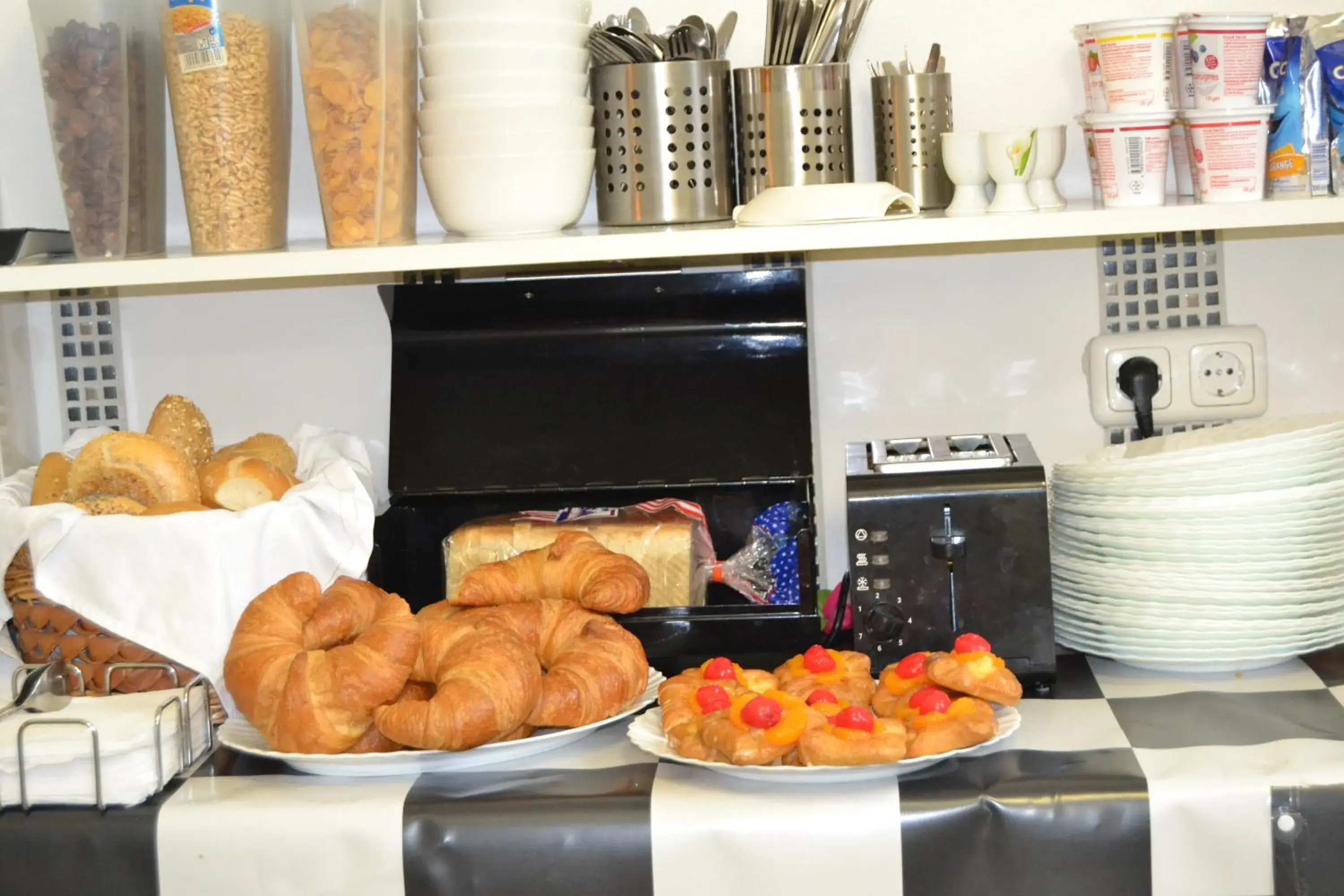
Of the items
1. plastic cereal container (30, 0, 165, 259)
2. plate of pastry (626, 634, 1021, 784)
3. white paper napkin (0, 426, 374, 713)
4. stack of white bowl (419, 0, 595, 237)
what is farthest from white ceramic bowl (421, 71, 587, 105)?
plate of pastry (626, 634, 1021, 784)

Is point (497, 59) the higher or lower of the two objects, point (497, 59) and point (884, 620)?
the higher

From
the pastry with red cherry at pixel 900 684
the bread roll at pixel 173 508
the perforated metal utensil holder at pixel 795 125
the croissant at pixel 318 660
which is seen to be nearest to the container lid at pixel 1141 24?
the perforated metal utensil holder at pixel 795 125

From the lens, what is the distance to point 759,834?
3.39 ft

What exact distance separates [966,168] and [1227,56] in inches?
9.4

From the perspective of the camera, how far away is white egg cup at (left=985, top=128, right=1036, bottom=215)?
4.23 ft

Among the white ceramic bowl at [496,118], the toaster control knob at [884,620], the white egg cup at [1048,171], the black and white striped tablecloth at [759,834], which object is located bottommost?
the black and white striped tablecloth at [759,834]

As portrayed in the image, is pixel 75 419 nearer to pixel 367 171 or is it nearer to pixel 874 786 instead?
pixel 367 171

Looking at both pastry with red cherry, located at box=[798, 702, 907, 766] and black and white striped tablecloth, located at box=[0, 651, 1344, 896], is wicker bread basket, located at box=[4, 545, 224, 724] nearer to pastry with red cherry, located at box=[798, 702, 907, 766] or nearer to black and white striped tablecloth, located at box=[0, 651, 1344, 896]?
black and white striped tablecloth, located at box=[0, 651, 1344, 896]

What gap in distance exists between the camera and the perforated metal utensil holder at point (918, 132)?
1.38m

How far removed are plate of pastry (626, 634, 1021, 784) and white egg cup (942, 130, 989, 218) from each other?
1.35ft

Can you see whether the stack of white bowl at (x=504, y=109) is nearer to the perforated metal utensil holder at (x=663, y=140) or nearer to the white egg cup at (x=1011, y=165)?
the perforated metal utensil holder at (x=663, y=140)

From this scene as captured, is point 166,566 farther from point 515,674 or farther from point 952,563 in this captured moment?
point 952,563

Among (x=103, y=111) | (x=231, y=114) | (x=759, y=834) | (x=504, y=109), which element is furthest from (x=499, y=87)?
(x=759, y=834)

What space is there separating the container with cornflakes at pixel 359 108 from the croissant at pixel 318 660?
1.11ft
